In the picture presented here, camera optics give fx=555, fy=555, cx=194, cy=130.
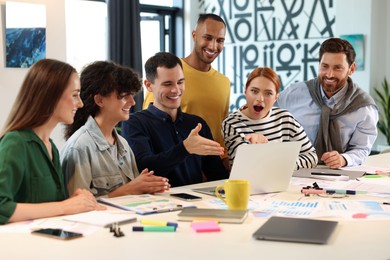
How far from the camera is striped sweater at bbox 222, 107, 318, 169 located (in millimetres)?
2803

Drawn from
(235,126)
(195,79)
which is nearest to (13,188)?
(235,126)

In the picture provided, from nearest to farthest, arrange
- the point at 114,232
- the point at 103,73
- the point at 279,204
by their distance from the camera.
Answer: the point at 114,232 → the point at 279,204 → the point at 103,73

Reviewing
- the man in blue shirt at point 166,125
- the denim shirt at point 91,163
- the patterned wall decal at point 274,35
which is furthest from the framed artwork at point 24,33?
the patterned wall decal at point 274,35

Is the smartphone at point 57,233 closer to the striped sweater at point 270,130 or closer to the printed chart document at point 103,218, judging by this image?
the printed chart document at point 103,218

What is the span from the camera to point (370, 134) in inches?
129

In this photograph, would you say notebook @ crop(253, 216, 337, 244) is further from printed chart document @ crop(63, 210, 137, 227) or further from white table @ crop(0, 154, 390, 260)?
printed chart document @ crop(63, 210, 137, 227)

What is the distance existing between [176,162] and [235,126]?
52cm

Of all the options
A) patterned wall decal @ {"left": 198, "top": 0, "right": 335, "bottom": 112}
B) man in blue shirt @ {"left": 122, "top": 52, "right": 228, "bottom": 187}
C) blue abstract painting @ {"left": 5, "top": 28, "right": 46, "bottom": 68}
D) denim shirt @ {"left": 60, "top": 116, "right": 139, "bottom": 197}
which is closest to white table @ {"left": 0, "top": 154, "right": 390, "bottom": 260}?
denim shirt @ {"left": 60, "top": 116, "right": 139, "bottom": 197}

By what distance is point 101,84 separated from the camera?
232cm

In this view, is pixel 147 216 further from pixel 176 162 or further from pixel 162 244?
pixel 176 162

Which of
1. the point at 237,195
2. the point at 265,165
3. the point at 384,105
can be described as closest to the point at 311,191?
the point at 265,165

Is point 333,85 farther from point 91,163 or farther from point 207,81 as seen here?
point 91,163

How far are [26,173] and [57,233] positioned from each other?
13.4 inches

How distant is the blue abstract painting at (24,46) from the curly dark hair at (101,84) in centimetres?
281
